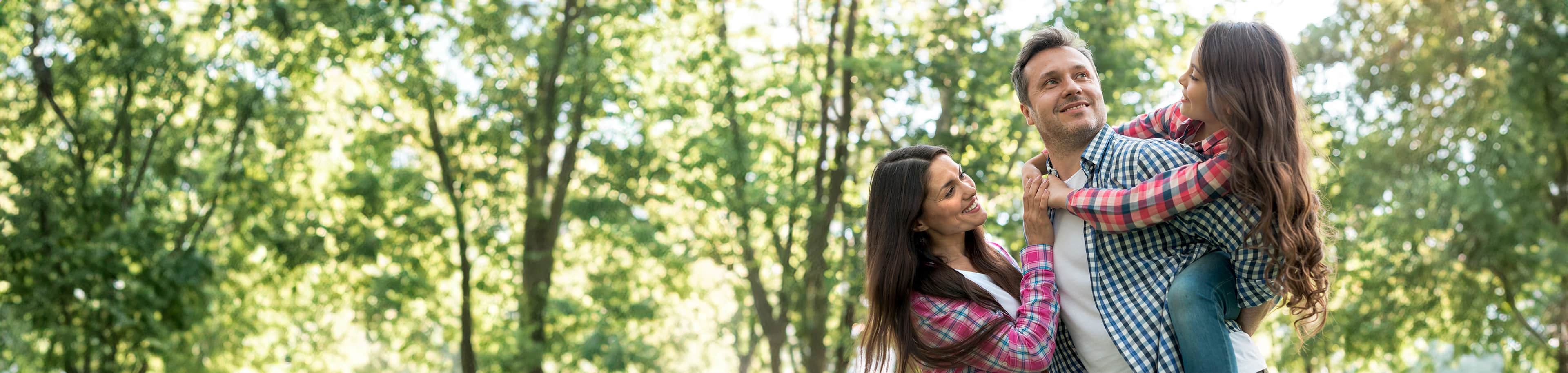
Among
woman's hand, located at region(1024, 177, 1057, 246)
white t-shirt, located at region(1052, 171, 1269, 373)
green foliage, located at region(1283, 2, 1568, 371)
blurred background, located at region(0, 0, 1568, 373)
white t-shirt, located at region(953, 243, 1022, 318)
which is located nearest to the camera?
white t-shirt, located at region(1052, 171, 1269, 373)

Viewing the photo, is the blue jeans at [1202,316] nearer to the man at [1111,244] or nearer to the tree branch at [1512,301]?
the man at [1111,244]

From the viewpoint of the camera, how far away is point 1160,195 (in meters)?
2.57

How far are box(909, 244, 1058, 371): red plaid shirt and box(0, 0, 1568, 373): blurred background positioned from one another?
22.6 ft

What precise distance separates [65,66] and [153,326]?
8.62ft

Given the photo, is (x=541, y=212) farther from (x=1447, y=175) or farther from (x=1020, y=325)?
(x=1020, y=325)

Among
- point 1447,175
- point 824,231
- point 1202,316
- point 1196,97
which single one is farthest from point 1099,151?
point 1447,175

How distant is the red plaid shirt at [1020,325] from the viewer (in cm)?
286

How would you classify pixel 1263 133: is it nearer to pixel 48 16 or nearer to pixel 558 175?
pixel 558 175

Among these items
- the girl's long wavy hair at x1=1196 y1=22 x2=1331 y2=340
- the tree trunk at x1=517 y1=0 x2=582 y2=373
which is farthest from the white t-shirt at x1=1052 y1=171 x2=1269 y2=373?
the tree trunk at x1=517 y1=0 x2=582 y2=373

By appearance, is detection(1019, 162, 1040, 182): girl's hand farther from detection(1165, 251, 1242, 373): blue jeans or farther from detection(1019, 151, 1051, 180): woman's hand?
detection(1165, 251, 1242, 373): blue jeans

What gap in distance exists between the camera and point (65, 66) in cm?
1114

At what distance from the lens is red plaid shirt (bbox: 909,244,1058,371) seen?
286cm

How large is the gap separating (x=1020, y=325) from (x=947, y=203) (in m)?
0.43

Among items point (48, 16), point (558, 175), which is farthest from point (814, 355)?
point (48, 16)
